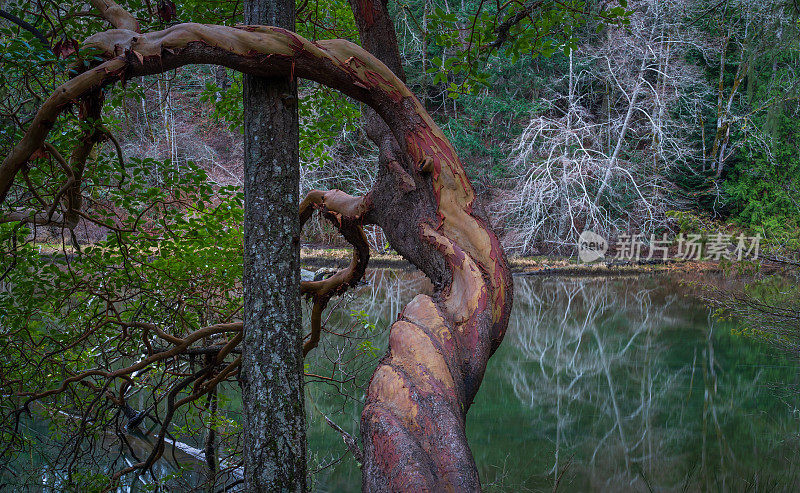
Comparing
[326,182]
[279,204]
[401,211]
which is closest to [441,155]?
[401,211]

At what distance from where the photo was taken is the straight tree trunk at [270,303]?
1798mm

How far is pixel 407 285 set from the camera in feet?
33.7

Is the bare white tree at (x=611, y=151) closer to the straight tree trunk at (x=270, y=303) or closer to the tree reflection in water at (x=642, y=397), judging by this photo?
the tree reflection in water at (x=642, y=397)

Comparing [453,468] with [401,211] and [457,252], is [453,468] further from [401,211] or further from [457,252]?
[401,211]

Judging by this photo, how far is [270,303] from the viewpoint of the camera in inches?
71.6

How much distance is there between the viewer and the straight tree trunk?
180cm

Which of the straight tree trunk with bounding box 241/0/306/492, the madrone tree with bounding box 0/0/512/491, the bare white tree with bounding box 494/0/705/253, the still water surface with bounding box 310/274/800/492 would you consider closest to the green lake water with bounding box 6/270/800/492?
the still water surface with bounding box 310/274/800/492

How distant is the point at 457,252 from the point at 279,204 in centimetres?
60

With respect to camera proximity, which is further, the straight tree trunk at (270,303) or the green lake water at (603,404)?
the green lake water at (603,404)

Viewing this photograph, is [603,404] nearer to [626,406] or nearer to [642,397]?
[626,406]

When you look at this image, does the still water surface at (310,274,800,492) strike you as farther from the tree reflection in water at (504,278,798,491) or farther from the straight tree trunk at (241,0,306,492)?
the straight tree trunk at (241,0,306,492)

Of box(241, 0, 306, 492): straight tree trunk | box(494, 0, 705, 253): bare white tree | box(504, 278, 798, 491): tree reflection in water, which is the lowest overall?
box(504, 278, 798, 491): tree reflection in water

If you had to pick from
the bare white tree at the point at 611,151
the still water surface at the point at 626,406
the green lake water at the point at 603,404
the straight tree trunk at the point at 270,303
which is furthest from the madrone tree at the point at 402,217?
the bare white tree at the point at 611,151

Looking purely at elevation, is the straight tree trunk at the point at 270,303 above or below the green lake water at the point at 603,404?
above
